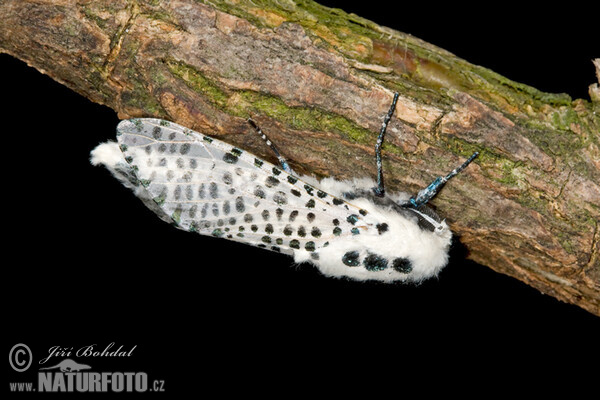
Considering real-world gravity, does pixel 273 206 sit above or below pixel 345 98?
below

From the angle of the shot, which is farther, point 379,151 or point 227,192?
point 227,192

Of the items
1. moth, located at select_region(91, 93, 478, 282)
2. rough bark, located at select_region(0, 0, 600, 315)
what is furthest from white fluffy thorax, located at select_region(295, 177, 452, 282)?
rough bark, located at select_region(0, 0, 600, 315)

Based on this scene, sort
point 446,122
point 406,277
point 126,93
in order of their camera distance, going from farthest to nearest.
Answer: point 406,277 < point 126,93 < point 446,122

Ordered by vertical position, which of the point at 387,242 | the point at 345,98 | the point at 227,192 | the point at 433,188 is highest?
the point at 345,98

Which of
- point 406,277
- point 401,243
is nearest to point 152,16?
point 401,243

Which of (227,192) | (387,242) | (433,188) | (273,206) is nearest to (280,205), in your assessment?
(273,206)

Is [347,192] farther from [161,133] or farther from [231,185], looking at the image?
[161,133]

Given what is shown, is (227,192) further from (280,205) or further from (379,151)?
(379,151)
